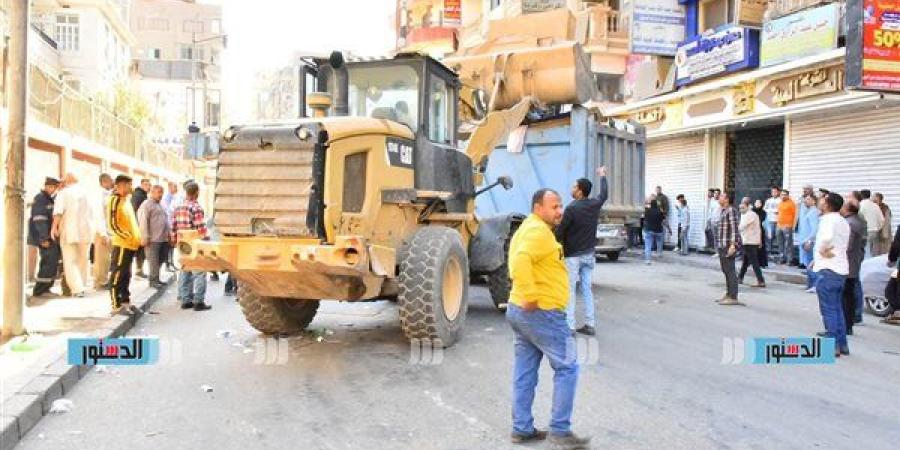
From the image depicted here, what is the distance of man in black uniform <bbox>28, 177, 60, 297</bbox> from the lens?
11.2 meters

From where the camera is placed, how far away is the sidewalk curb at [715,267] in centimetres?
1530

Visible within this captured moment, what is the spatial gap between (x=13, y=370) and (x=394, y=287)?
132 inches

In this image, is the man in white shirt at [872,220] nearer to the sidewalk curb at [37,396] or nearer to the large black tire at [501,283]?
the large black tire at [501,283]

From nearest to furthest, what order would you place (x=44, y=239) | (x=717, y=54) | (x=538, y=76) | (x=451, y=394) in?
(x=451, y=394)
(x=44, y=239)
(x=538, y=76)
(x=717, y=54)

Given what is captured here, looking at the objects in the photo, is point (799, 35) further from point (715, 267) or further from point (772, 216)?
point (715, 267)

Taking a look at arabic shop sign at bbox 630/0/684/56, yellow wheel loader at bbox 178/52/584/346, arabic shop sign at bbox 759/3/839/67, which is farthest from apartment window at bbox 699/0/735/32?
yellow wheel loader at bbox 178/52/584/346

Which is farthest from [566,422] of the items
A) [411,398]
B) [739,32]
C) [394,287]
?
[739,32]

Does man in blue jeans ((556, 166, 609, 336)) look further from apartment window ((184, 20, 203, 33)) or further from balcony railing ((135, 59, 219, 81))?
apartment window ((184, 20, 203, 33))

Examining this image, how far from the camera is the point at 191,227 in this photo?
1031 cm

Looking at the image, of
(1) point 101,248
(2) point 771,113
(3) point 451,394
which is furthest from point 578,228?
(2) point 771,113

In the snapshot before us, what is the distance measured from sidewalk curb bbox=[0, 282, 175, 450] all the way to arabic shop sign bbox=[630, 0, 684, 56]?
18218 millimetres

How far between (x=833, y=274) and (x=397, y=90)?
4922 mm

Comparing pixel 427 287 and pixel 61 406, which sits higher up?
pixel 427 287

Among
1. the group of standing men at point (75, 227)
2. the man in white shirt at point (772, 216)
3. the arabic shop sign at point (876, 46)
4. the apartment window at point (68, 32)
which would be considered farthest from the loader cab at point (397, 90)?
the apartment window at point (68, 32)
